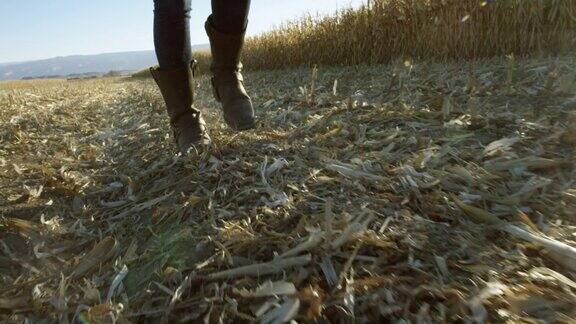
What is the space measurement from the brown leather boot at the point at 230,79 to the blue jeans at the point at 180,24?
45 millimetres

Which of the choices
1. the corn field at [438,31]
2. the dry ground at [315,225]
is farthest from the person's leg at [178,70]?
the corn field at [438,31]

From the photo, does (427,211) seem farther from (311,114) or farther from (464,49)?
(464,49)

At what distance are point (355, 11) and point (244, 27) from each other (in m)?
5.11

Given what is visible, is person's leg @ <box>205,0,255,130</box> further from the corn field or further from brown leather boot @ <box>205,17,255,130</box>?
→ the corn field

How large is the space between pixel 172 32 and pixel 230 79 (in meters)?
0.48

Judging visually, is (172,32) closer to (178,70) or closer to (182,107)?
(178,70)

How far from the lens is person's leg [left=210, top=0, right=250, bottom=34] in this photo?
77.7 inches

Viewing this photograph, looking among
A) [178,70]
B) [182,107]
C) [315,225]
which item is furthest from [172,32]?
[315,225]

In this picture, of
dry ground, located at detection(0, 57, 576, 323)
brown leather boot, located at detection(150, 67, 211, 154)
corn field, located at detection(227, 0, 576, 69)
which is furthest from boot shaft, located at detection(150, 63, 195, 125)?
corn field, located at detection(227, 0, 576, 69)

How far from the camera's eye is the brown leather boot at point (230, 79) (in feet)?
6.92

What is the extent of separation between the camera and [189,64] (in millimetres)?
1969

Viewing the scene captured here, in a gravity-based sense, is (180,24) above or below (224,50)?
above

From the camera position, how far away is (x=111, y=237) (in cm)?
125

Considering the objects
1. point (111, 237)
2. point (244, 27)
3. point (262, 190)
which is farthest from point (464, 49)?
point (111, 237)
